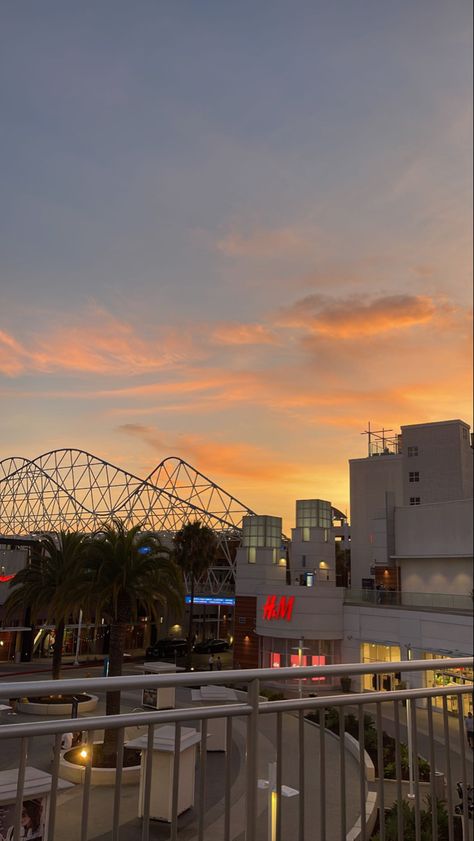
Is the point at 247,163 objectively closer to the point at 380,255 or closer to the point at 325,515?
the point at 380,255

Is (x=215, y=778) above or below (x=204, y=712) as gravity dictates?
below

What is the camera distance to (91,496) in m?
89.6

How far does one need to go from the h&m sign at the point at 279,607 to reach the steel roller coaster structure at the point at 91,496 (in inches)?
2030

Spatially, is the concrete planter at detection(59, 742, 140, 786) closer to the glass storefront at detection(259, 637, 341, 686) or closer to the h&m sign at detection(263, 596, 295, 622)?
the glass storefront at detection(259, 637, 341, 686)

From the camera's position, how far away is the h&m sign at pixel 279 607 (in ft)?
91.0

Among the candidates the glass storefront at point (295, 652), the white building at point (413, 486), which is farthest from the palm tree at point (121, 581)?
the glass storefront at point (295, 652)

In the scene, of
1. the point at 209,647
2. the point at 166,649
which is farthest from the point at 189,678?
the point at 209,647

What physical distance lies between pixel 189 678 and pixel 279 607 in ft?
88.2

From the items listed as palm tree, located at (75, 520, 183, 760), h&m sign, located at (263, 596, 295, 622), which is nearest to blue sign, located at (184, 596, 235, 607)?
h&m sign, located at (263, 596, 295, 622)

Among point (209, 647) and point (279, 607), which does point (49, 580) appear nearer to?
point (279, 607)

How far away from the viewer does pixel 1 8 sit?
8.18 meters

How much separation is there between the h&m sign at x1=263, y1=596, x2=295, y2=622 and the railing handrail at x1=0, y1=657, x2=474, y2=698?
25.8m

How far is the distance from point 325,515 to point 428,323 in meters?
37.9

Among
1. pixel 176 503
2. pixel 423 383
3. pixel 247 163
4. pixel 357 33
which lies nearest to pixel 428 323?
pixel 423 383
